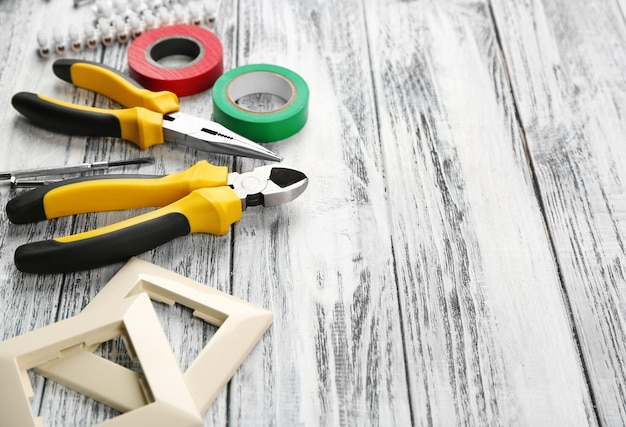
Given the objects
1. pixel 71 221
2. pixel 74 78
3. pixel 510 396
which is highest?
pixel 74 78

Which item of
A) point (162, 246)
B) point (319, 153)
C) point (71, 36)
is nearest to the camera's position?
point (162, 246)

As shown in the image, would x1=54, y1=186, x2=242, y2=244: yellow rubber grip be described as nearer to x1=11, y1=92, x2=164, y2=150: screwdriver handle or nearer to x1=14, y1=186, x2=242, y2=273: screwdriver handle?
Result: x1=14, y1=186, x2=242, y2=273: screwdriver handle

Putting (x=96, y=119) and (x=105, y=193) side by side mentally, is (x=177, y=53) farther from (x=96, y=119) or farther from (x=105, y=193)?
(x=105, y=193)

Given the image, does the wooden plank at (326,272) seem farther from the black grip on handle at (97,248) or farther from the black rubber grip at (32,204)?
Answer: the black rubber grip at (32,204)

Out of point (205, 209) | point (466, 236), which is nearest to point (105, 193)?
point (205, 209)

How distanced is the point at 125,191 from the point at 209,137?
0.15 metres

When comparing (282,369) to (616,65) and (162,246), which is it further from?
(616,65)

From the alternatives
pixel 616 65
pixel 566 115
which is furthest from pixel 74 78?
pixel 616 65

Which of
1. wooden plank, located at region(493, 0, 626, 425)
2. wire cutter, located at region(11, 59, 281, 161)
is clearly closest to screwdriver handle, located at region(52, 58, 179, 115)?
wire cutter, located at region(11, 59, 281, 161)

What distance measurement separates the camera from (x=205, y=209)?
93 centimetres

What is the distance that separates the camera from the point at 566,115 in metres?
1.17

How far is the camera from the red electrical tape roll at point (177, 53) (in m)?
1.13

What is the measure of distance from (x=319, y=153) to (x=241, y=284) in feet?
0.84

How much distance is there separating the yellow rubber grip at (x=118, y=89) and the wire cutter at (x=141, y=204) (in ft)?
0.48
